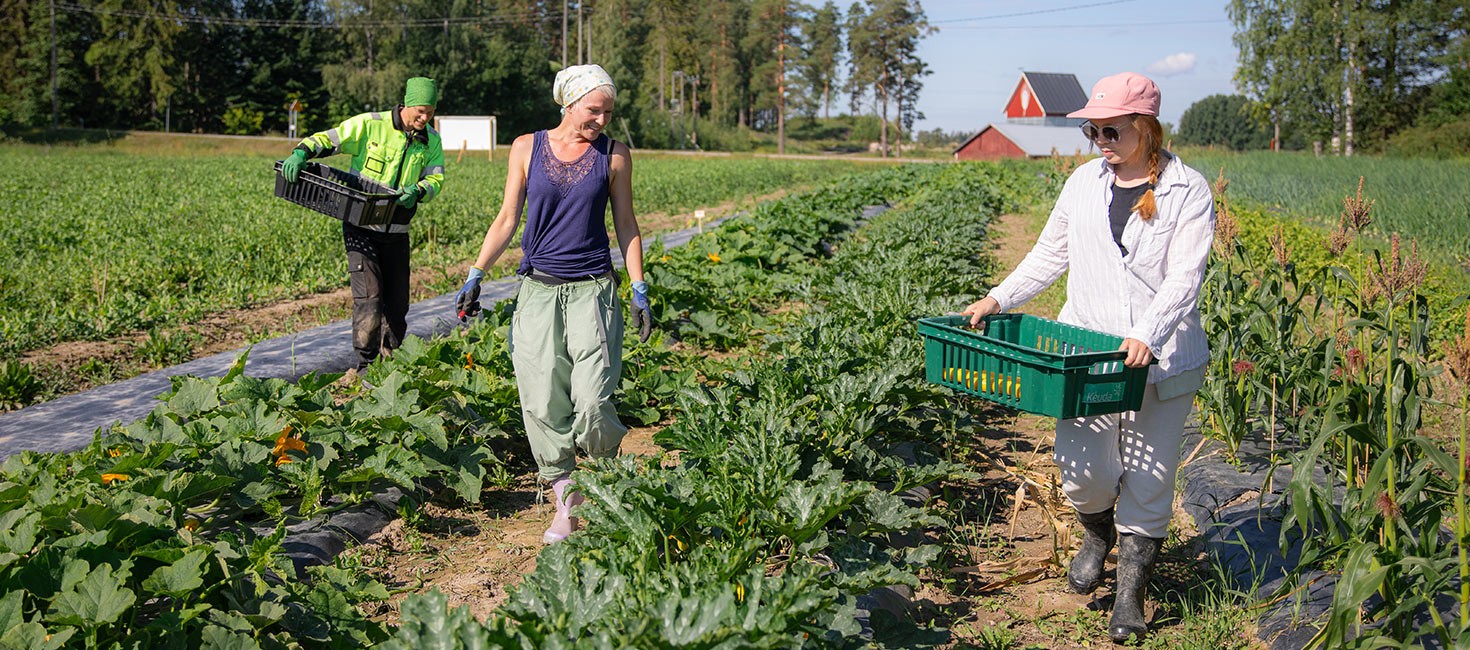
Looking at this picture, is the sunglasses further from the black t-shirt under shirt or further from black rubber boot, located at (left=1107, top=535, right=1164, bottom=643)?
black rubber boot, located at (left=1107, top=535, right=1164, bottom=643)

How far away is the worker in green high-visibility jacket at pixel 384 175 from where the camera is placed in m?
6.09

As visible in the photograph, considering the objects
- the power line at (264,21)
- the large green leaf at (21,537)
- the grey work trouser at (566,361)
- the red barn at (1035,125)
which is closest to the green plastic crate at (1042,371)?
the grey work trouser at (566,361)

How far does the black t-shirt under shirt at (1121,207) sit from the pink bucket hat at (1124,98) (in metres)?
0.23

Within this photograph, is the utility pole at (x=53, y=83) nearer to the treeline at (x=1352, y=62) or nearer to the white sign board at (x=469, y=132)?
the white sign board at (x=469, y=132)

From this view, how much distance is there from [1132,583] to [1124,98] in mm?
1475

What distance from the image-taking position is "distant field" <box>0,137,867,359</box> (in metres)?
8.27

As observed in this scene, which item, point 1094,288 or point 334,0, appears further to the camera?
point 334,0

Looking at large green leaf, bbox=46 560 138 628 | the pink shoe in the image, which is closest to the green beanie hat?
the pink shoe

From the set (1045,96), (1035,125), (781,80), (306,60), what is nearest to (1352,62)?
(1035,125)

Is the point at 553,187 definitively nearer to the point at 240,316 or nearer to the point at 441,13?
the point at 240,316

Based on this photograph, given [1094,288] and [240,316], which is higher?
[1094,288]

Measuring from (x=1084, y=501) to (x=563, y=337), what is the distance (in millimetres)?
1869

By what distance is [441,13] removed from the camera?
57.4 metres

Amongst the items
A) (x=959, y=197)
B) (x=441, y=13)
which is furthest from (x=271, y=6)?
(x=959, y=197)
